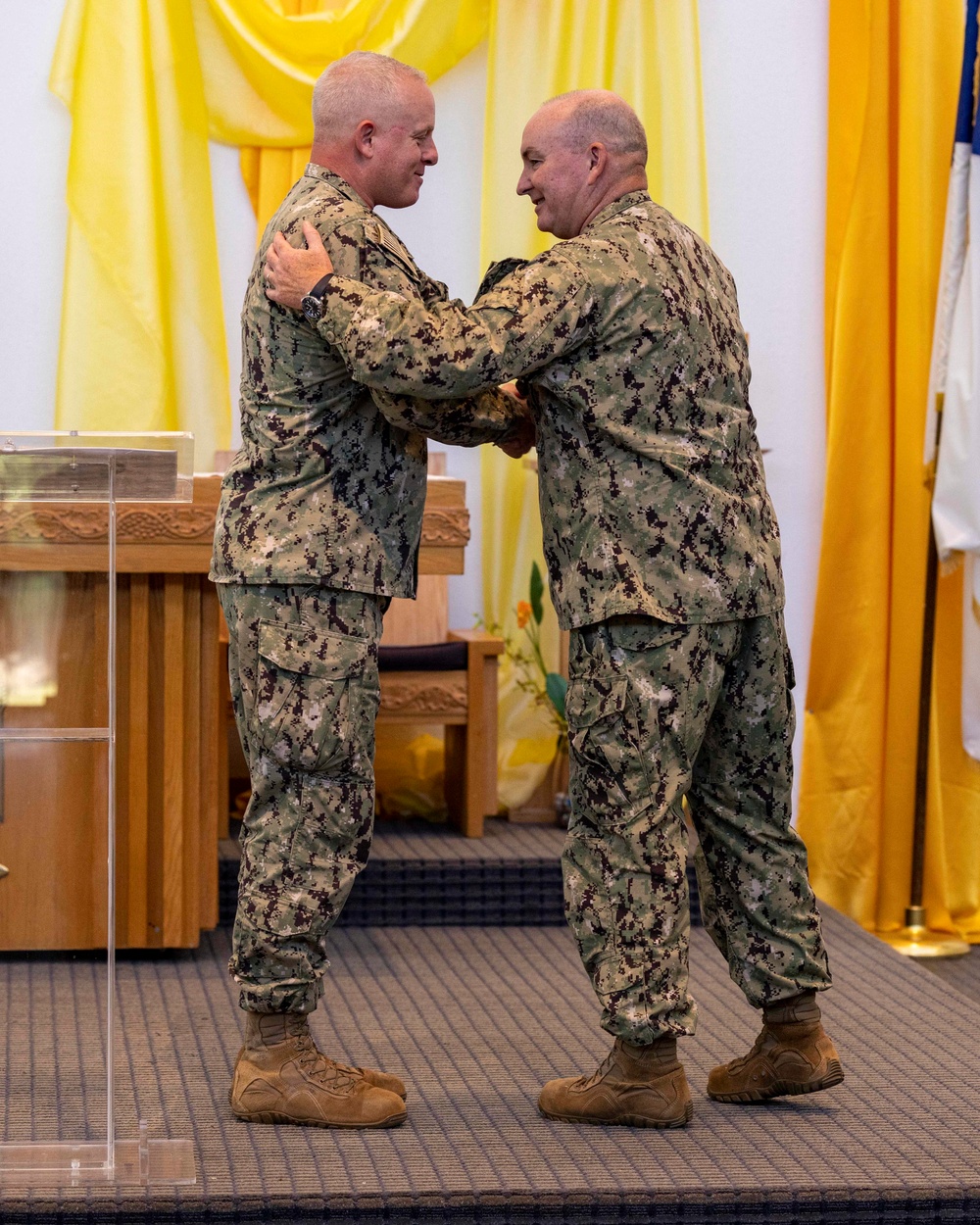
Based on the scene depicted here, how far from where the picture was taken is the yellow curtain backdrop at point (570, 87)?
4254 millimetres

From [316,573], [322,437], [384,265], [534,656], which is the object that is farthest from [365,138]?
[534,656]

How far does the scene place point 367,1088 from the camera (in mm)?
2412

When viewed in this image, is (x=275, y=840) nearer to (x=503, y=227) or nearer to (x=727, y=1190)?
(x=727, y=1190)

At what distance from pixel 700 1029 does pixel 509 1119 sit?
0.63 metres

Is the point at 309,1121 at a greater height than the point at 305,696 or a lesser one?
lesser

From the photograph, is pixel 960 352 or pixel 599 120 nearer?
pixel 599 120

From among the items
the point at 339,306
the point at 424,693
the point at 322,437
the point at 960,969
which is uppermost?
the point at 339,306

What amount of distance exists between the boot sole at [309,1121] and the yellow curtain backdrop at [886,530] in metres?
2.14

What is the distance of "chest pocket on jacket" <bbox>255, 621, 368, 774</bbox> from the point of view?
7.61 ft

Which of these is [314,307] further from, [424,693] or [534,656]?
[534,656]

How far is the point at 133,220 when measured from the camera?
418 cm

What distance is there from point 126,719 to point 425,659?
34.6 inches

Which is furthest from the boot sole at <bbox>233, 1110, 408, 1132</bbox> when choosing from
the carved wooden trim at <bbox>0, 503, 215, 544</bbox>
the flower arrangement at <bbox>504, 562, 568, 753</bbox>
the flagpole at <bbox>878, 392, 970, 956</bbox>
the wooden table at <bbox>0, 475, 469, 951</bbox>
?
the flagpole at <bbox>878, 392, 970, 956</bbox>

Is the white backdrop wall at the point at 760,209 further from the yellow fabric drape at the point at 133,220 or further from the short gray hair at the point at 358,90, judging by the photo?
the short gray hair at the point at 358,90
